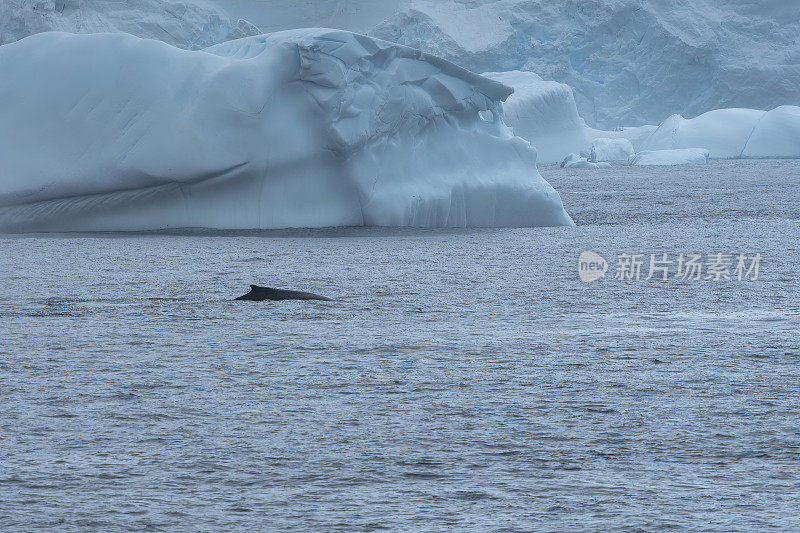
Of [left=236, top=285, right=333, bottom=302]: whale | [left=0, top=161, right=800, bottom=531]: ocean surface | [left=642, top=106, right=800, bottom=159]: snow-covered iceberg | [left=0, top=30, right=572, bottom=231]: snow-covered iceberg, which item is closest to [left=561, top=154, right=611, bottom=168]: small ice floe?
[left=642, top=106, right=800, bottom=159]: snow-covered iceberg

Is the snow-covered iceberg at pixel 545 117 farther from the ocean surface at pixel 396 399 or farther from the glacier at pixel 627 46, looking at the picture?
the ocean surface at pixel 396 399

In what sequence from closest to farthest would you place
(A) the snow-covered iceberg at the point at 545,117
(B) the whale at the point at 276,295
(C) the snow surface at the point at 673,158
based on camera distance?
(B) the whale at the point at 276,295 < (C) the snow surface at the point at 673,158 < (A) the snow-covered iceberg at the point at 545,117

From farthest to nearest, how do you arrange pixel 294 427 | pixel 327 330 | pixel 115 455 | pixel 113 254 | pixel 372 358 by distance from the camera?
1. pixel 113 254
2. pixel 327 330
3. pixel 372 358
4. pixel 294 427
5. pixel 115 455

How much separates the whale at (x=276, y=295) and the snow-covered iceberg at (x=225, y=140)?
3.91 meters

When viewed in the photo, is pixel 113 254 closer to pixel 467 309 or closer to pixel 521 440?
pixel 467 309

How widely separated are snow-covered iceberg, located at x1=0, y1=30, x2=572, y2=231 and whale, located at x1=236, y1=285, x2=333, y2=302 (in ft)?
12.8

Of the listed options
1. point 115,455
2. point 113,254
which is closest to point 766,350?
point 115,455

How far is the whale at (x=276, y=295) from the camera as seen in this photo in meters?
5.78

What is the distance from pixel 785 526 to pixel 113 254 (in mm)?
6244

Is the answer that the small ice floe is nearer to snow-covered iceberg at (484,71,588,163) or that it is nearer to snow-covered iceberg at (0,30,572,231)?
snow-covered iceberg at (484,71,588,163)

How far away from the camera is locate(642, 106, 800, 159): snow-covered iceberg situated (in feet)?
107

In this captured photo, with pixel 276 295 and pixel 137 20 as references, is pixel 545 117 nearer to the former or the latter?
pixel 137 20

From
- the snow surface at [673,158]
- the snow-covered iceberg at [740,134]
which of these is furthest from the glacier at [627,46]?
the snow surface at [673,158]

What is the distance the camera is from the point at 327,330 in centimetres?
487
